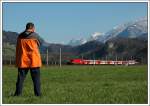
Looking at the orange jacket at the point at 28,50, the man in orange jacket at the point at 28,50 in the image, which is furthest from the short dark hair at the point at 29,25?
the orange jacket at the point at 28,50

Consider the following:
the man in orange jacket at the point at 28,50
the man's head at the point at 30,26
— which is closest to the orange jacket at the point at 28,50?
the man in orange jacket at the point at 28,50

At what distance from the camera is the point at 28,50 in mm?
11953

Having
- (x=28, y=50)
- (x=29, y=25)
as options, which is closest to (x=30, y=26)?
(x=29, y=25)

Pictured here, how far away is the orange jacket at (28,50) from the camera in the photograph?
11.9m

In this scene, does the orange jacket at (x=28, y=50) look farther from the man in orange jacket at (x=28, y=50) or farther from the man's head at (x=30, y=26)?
the man's head at (x=30, y=26)

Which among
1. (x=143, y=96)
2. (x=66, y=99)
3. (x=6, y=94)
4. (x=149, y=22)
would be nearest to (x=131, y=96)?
(x=143, y=96)

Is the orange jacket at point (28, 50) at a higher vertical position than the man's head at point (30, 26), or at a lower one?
lower

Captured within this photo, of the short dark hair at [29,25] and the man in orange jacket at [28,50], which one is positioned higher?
the short dark hair at [29,25]

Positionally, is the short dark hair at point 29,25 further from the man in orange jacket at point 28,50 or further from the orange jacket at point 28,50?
the orange jacket at point 28,50

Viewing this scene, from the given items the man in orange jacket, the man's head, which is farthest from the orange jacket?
the man's head

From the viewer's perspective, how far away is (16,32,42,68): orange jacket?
1187cm

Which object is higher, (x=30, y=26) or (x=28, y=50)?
(x=30, y=26)

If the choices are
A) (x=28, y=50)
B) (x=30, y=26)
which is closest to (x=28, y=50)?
(x=28, y=50)

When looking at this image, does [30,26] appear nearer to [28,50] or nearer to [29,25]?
[29,25]
